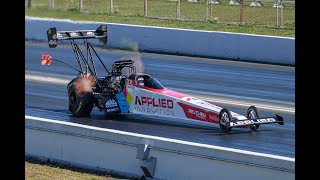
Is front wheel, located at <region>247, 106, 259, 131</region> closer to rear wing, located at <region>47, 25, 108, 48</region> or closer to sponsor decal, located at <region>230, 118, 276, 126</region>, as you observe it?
sponsor decal, located at <region>230, 118, 276, 126</region>

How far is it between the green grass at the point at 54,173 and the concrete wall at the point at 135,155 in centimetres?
22

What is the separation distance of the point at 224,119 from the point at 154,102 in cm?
173

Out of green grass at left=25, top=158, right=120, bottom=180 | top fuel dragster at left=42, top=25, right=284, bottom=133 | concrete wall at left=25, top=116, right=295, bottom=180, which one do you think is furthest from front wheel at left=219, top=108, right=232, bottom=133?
green grass at left=25, top=158, right=120, bottom=180

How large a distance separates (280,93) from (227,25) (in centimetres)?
977

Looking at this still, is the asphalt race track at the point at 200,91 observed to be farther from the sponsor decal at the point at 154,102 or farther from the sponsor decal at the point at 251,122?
the sponsor decal at the point at 154,102

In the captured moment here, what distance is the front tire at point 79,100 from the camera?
14.8 m

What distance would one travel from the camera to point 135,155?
1030cm

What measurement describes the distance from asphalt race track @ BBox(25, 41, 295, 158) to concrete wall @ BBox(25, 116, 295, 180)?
2.47 metres

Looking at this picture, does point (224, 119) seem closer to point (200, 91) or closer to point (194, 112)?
point (194, 112)

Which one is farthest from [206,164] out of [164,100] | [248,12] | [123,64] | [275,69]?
[248,12]

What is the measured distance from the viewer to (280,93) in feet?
60.4

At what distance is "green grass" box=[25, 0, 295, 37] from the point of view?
88.1ft

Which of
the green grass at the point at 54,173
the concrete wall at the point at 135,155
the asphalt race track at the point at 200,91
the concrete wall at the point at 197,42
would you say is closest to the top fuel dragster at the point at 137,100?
the asphalt race track at the point at 200,91
